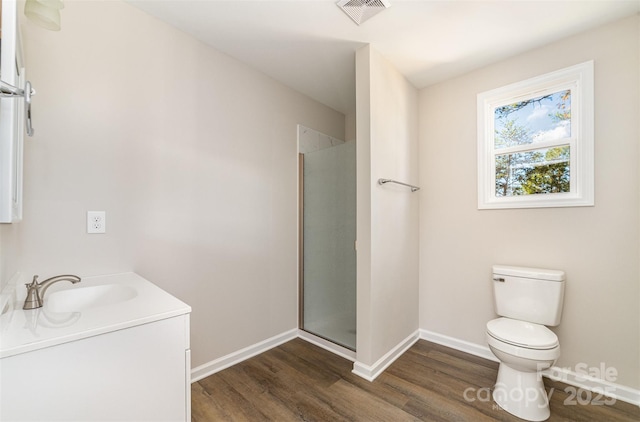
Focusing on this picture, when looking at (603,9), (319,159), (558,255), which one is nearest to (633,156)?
(558,255)

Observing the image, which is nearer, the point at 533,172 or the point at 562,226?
the point at 562,226

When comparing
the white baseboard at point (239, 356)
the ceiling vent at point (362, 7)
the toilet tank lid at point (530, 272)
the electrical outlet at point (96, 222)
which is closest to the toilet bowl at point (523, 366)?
the toilet tank lid at point (530, 272)

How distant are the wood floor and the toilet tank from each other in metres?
0.47

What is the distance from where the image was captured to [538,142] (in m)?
2.06

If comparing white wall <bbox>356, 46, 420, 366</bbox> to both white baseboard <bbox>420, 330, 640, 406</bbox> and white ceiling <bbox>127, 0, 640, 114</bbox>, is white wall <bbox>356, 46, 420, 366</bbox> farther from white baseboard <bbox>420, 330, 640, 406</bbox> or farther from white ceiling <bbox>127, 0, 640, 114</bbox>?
white baseboard <bbox>420, 330, 640, 406</bbox>

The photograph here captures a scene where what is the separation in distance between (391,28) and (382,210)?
1213 mm

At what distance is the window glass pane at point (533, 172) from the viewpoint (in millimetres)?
1965

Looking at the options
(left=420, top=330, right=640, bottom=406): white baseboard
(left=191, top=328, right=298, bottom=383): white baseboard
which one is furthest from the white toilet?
(left=191, top=328, right=298, bottom=383): white baseboard

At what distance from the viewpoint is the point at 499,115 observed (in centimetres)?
226

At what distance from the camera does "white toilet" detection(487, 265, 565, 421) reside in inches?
61.1

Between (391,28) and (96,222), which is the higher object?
(391,28)

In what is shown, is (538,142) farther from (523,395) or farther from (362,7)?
(523,395)

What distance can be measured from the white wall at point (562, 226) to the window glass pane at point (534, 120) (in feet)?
0.58

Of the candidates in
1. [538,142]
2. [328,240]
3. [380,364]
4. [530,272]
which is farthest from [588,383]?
Answer: [328,240]
